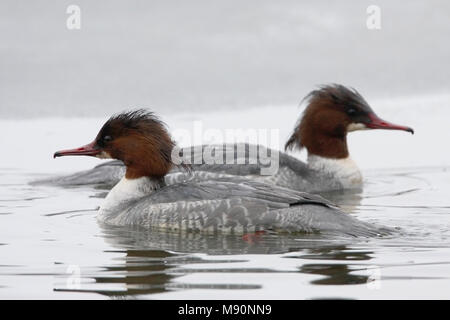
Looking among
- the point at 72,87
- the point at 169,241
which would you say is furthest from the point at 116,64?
the point at 169,241

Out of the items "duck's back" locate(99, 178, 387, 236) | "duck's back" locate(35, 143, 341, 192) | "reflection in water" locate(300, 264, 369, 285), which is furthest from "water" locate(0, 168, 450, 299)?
"duck's back" locate(35, 143, 341, 192)

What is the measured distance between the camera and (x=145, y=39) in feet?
43.5

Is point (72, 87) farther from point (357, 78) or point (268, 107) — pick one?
point (357, 78)

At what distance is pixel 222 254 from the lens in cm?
656

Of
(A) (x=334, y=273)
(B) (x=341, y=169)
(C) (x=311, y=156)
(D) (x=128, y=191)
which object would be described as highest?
(C) (x=311, y=156)

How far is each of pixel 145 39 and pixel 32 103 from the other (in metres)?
1.88

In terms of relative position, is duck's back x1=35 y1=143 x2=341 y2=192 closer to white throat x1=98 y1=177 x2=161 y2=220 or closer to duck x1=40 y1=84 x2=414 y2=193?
duck x1=40 y1=84 x2=414 y2=193

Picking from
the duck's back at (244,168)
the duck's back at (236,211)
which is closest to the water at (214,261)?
the duck's back at (236,211)

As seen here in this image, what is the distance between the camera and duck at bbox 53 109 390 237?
289 inches

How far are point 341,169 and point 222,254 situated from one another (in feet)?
14.7

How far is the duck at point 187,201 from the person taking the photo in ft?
24.1

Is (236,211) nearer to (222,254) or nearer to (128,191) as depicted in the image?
(222,254)

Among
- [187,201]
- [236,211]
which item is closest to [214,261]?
[236,211]

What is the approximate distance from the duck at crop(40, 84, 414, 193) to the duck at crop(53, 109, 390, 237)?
1.89 m
